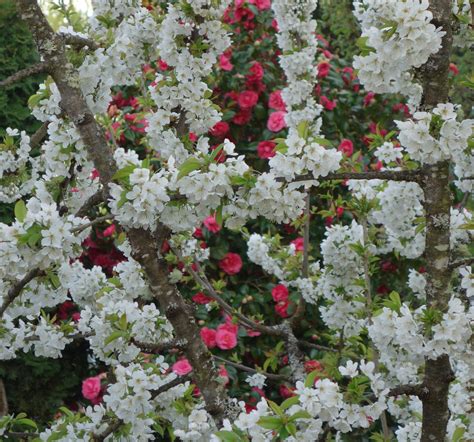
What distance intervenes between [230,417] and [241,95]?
9.30 feet

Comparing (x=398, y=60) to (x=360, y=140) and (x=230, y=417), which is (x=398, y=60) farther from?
(x=360, y=140)

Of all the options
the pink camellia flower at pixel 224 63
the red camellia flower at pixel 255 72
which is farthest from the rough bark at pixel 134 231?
the red camellia flower at pixel 255 72

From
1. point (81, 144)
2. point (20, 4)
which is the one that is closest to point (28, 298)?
point (81, 144)

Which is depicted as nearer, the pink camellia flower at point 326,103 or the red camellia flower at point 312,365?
the red camellia flower at point 312,365

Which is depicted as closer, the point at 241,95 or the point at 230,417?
the point at 230,417

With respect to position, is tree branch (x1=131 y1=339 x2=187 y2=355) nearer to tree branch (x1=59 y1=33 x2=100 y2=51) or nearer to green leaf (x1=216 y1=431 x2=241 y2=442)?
green leaf (x1=216 y1=431 x2=241 y2=442)

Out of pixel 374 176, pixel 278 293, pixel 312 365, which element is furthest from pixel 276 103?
pixel 374 176

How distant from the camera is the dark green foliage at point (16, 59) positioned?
14.3ft

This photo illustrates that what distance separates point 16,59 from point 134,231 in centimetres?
270

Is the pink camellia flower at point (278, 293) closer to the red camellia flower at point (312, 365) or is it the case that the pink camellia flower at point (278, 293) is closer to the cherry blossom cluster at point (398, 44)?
the red camellia flower at point (312, 365)

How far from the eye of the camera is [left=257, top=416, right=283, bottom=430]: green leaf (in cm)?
175

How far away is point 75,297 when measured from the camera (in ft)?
9.90

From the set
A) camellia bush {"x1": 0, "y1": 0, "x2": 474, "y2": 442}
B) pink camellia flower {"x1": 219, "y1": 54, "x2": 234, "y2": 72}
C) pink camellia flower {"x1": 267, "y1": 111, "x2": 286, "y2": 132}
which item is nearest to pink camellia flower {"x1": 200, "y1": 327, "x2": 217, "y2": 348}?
camellia bush {"x1": 0, "y1": 0, "x2": 474, "y2": 442}

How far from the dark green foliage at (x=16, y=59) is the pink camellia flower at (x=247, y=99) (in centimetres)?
121
